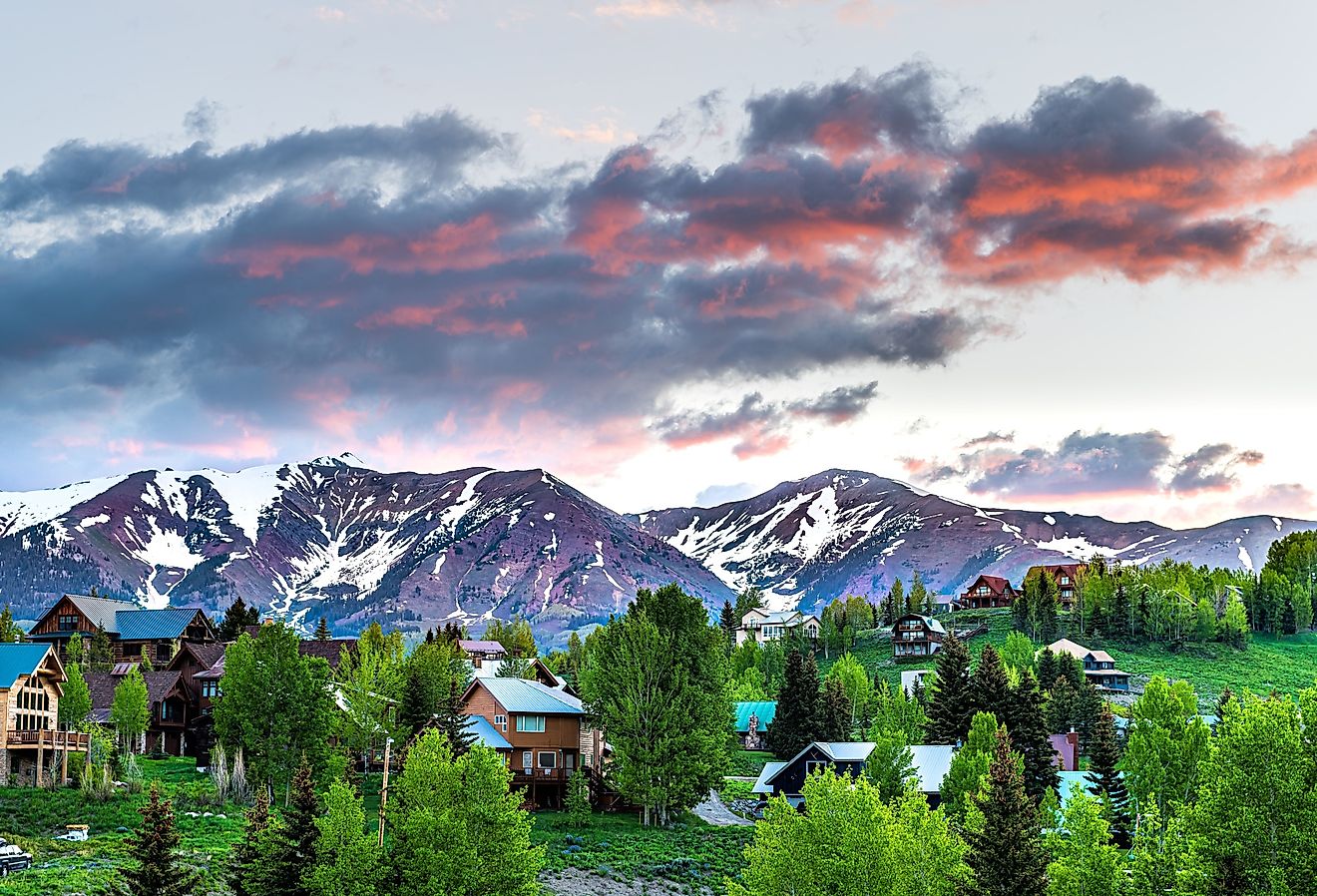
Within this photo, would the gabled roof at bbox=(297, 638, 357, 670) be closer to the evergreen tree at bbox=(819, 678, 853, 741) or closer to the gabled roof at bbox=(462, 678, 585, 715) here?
the gabled roof at bbox=(462, 678, 585, 715)

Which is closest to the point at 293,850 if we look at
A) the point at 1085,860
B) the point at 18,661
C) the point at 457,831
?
the point at 457,831

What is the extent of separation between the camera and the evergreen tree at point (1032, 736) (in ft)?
307

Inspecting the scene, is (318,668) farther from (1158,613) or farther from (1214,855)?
(1158,613)

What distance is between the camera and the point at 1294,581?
641 feet

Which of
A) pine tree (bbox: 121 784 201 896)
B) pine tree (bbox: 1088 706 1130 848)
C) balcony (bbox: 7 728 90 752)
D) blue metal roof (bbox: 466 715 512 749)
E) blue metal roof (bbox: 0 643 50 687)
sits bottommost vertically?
pine tree (bbox: 1088 706 1130 848)

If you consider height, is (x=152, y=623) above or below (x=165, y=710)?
above

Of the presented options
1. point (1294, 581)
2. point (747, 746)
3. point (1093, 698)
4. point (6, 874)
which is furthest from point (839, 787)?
point (1294, 581)

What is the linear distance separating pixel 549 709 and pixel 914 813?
42.3m

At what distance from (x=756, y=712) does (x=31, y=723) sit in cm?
9197

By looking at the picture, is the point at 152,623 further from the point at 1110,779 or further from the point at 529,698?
the point at 1110,779

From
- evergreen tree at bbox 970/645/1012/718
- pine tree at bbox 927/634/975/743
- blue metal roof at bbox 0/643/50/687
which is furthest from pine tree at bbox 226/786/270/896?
pine tree at bbox 927/634/975/743

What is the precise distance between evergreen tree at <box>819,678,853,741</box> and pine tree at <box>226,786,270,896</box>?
79.4 meters

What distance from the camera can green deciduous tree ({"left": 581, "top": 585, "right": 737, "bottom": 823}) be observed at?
297 ft

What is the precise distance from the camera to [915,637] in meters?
196
